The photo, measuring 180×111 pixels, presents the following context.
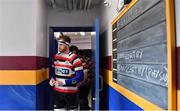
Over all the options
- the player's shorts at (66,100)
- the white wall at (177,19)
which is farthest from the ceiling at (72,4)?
the white wall at (177,19)

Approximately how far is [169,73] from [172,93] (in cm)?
12

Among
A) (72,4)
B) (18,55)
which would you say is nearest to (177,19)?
(18,55)

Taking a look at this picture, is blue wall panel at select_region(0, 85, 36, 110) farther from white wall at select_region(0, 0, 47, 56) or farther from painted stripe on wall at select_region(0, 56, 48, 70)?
white wall at select_region(0, 0, 47, 56)

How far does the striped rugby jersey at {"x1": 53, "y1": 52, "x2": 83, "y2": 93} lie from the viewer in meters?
4.84

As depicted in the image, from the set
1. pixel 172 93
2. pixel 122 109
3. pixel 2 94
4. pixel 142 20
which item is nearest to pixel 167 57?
pixel 172 93

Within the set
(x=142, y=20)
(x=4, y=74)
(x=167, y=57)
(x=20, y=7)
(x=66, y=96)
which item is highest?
(x=20, y=7)

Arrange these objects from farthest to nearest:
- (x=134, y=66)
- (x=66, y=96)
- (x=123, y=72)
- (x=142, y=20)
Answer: (x=66, y=96)
(x=123, y=72)
(x=134, y=66)
(x=142, y=20)

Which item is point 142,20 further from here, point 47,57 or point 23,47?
point 47,57

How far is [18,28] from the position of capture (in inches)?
165

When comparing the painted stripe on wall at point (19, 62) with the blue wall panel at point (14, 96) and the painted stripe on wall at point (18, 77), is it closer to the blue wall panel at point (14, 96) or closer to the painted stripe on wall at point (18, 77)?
the painted stripe on wall at point (18, 77)

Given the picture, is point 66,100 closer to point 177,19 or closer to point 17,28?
point 17,28

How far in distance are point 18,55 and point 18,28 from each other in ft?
1.56

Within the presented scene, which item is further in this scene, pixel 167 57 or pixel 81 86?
pixel 81 86

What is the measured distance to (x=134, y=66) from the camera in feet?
7.46
